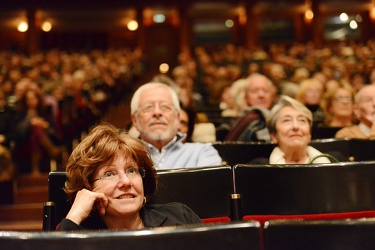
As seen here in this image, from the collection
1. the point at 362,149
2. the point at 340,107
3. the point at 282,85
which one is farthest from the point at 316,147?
the point at 282,85

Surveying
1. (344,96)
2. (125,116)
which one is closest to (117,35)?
(125,116)

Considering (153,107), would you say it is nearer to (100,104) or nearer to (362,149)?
(362,149)

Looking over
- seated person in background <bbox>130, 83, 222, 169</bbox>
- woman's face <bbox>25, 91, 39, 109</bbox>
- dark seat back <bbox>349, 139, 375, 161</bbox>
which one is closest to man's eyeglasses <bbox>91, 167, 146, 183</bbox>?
seated person in background <bbox>130, 83, 222, 169</bbox>

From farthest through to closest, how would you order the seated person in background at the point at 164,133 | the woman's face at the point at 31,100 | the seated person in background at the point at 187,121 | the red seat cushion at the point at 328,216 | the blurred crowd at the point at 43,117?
the woman's face at the point at 31,100 → the blurred crowd at the point at 43,117 → the seated person in background at the point at 187,121 → the seated person in background at the point at 164,133 → the red seat cushion at the point at 328,216

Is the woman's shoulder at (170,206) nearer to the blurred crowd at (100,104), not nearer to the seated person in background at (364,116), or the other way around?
the blurred crowd at (100,104)

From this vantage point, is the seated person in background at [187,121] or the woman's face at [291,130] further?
the seated person in background at [187,121]

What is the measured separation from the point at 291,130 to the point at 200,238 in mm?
1723

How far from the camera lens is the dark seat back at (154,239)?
860 mm

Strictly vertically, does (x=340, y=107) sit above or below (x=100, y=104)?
below

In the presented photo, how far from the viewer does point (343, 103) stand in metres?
3.89

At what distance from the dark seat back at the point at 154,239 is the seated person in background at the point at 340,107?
10.4 feet

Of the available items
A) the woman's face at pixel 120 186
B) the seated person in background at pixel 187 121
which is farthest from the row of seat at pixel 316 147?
the woman's face at pixel 120 186

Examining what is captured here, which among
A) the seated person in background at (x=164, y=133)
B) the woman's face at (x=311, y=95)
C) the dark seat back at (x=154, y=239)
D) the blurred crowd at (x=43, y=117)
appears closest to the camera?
the dark seat back at (x=154, y=239)

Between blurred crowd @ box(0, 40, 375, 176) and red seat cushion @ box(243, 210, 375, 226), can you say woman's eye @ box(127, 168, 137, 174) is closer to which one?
red seat cushion @ box(243, 210, 375, 226)
